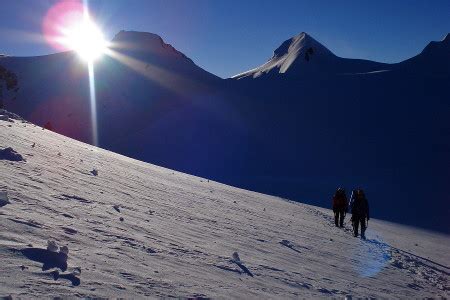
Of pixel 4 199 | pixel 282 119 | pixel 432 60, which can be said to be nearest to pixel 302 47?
pixel 432 60

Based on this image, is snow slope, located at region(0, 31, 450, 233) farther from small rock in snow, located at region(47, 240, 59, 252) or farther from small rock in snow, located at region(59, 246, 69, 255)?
small rock in snow, located at region(47, 240, 59, 252)

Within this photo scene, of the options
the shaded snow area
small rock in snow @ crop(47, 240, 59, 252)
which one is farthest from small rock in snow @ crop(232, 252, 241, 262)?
small rock in snow @ crop(47, 240, 59, 252)

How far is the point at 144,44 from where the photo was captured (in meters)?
114

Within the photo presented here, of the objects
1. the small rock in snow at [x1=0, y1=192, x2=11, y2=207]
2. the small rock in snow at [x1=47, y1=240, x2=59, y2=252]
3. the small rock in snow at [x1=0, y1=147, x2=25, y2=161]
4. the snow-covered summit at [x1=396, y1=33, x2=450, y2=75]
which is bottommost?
the small rock in snow at [x1=47, y1=240, x2=59, y2=252]

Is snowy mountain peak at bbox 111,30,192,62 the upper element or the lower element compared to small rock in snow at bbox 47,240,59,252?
upper

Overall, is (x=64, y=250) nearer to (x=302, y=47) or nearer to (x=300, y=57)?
(x=300, y=57)

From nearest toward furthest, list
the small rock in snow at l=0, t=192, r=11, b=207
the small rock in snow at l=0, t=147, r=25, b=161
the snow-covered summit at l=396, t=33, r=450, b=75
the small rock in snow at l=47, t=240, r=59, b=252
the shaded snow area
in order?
the shaded snow area, the small rock in snow at l=47, t=240, r=59, b=252, the small rock in snow at l=0, t=192, r=11, b=207, the small rock in snow at l=0, t=147, r=25, b=161, the snow-covered summit at l=396, t=33, r=450, b=75

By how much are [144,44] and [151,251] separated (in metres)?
111

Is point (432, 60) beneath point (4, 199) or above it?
above

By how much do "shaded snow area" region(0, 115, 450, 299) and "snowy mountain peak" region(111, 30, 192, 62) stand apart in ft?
322

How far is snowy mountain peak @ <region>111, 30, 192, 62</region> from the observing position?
110750mm

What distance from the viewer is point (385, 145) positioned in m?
69.4

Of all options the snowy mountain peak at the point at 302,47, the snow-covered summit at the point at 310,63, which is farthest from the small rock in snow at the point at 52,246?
the snowy mountain peak at the point at 302,47

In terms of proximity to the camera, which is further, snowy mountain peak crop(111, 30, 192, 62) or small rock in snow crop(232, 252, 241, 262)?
snowy mountain peak crop(111, 30, 192, 62)
